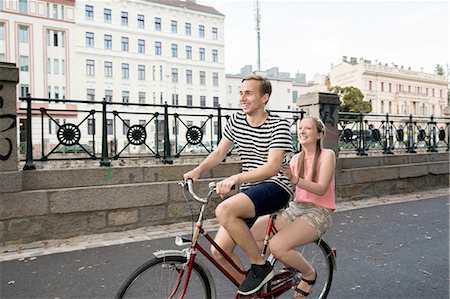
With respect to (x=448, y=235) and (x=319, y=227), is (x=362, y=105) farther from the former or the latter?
(x=319, y=227)

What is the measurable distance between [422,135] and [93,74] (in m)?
52.6

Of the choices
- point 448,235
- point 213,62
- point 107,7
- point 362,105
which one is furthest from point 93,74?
point 448,235

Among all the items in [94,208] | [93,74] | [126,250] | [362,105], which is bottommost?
[126,250]

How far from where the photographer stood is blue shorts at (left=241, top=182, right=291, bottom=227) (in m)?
3.04

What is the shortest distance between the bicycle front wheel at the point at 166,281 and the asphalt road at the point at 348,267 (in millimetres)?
1055

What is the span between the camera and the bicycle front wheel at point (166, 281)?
9.48 ft

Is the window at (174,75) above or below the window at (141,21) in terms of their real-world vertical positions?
below

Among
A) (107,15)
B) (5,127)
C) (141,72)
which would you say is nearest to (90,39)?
(107,15)

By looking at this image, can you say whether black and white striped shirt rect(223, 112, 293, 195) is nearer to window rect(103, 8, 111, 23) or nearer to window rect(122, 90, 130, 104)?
window rect(122, 90, 130, 104)

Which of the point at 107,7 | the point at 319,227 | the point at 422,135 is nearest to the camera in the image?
the point at 319,227

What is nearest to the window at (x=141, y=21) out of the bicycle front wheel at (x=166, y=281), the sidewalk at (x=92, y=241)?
the sidewalk at (x=92, y=241)

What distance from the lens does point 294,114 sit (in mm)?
9844

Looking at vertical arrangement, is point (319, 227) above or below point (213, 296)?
above

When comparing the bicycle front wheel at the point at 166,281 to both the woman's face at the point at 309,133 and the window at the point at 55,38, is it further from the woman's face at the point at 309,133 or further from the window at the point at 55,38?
the window at the point at 55,38
